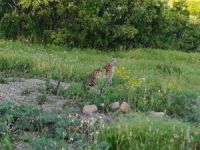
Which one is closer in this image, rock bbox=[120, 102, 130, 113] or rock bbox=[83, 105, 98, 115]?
rock bbox=[83, 105, 98, 115]

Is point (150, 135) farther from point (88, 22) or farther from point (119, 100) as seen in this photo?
point (88, 22)

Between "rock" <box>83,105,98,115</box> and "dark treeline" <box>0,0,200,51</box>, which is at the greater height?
"rock" <box>83,105,98,115</box>

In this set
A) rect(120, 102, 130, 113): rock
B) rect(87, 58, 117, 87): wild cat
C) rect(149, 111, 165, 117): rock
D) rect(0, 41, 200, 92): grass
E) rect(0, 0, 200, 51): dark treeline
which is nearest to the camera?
rect(149, 111, 165, 117): rock

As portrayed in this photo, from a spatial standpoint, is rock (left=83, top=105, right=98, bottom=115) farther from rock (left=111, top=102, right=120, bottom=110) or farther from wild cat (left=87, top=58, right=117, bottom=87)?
wild cat (left=87, top=58, right=117, bottom=87)

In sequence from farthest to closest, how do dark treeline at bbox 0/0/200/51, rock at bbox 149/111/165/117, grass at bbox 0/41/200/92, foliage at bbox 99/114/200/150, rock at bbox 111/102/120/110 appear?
dark treeline at bbox 0/0/200/51 < grass at bbox 0/41/200/92 < rock at bbox 111/102/120/110 < rock at bbox 149/111/165/117 < foliage at bbox 99/114/200/150

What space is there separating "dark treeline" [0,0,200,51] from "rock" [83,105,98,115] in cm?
825

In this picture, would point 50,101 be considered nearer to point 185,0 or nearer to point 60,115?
point 60,115

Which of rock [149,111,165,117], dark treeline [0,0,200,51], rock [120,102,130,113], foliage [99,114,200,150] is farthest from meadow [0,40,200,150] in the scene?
dark treeline [0,0,200,51]

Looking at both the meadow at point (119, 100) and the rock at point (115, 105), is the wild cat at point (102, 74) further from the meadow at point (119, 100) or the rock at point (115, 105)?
the rock at point (115, 105)

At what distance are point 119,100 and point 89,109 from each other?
3.28 feet

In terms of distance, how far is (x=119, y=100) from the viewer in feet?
28.7

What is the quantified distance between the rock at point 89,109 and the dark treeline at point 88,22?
825cm

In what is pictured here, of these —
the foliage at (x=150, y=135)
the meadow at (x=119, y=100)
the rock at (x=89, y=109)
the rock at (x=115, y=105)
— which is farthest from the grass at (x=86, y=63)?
the foliage at (x=150, y=135)

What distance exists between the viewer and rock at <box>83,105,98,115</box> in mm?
7805
